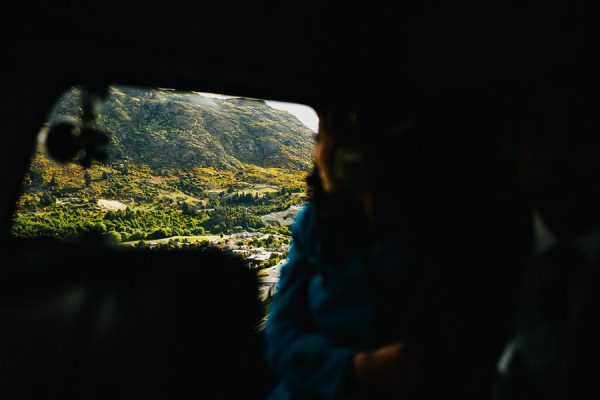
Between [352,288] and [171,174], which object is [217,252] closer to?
[352,288]

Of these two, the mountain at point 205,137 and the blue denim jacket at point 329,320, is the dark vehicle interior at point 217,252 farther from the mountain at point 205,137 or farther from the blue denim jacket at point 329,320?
the mountain at point 205,137

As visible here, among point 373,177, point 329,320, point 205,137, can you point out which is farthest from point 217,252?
point 205,137

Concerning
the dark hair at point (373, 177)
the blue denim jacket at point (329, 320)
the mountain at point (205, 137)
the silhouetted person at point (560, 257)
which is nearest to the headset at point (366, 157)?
the dark hair at point (373, 177)

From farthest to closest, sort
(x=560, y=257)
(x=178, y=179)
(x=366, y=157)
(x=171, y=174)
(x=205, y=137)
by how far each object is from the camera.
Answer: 1. (x=205, y=137)
2. (x=178, y=179)
3. (x=171, y=174)
4. (x=366, y=157)
5. (x=560, y=257)

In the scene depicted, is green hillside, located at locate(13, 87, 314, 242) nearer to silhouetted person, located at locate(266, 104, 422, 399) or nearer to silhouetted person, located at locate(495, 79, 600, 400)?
silhouetted person, located at locate(266, 104, 422, 399)

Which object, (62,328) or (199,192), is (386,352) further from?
(199,192)

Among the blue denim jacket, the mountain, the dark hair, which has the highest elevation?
the mountain

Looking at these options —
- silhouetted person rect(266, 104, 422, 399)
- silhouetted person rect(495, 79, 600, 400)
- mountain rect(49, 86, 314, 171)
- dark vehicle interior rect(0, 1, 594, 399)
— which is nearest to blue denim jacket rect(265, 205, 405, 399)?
silhouetted person rect(266, 104, 422, 399)
